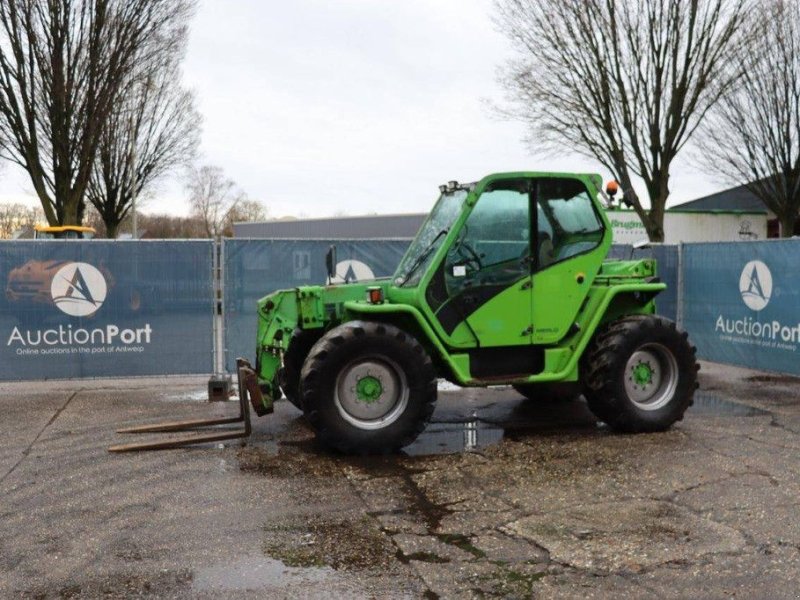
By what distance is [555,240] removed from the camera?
7949mm

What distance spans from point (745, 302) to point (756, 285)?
358 millimetres

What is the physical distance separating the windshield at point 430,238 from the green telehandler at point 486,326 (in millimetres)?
19

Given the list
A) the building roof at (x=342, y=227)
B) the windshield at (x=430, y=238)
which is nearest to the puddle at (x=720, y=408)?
the windshield at (x=430, y=238)

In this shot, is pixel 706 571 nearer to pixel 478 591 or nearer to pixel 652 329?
pixel 478 591

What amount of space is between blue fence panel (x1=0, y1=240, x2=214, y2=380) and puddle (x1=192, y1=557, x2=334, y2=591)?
6.71 meters

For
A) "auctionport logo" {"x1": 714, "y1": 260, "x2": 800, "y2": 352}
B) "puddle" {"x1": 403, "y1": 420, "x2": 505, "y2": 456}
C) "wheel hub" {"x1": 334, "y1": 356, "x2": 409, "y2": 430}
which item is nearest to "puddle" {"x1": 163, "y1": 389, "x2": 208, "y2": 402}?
"puddle" {"x1": 403, "y1": 420, "x2": 505, "y2": 456}

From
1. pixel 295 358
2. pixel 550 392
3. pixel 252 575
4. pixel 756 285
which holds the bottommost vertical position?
pixel 252 575

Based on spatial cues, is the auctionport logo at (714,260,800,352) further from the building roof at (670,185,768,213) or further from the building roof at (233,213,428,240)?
the building roof at (233,213,428,240)

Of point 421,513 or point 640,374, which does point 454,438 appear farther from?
point 421,513

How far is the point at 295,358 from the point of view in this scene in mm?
8234

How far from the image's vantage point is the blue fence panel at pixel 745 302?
11203 mm

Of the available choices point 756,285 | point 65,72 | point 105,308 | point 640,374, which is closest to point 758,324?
point 756,285

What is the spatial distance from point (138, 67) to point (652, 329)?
17620 millimetres

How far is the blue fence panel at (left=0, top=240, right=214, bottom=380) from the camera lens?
10.8 metres
